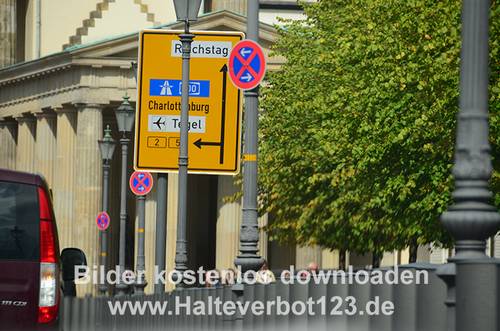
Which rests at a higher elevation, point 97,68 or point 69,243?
point 97,68

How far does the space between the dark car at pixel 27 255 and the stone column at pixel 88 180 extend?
70.0 meters

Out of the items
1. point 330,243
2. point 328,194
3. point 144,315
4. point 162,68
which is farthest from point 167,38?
point 330,243

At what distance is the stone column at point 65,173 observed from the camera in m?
89.3

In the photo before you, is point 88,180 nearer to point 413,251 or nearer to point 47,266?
point 413,251

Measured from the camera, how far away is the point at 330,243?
61.4 metres

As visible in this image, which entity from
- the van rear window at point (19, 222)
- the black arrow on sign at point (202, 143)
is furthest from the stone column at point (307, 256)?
the van rear window at point (19, 222)

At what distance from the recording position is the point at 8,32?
100 meters

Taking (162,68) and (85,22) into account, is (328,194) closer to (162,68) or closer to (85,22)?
(162,68)

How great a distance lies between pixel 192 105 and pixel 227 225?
53.2 meters

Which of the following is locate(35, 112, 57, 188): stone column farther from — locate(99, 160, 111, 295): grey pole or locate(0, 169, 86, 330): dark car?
locate(0, 169, 86, 330): dark car

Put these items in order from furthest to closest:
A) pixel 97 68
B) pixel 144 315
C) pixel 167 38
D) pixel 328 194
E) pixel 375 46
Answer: pixel 97 68, pixel 328 194, pixel 375 46, pixel 144 315, pixel 167 38

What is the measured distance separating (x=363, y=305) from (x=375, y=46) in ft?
→ 85.9

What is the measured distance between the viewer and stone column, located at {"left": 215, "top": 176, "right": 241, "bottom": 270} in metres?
86.4

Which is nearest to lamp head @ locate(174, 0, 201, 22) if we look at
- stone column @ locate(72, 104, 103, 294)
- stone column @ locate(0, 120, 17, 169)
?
stone column @ locate(72, 104, 103, 294)
